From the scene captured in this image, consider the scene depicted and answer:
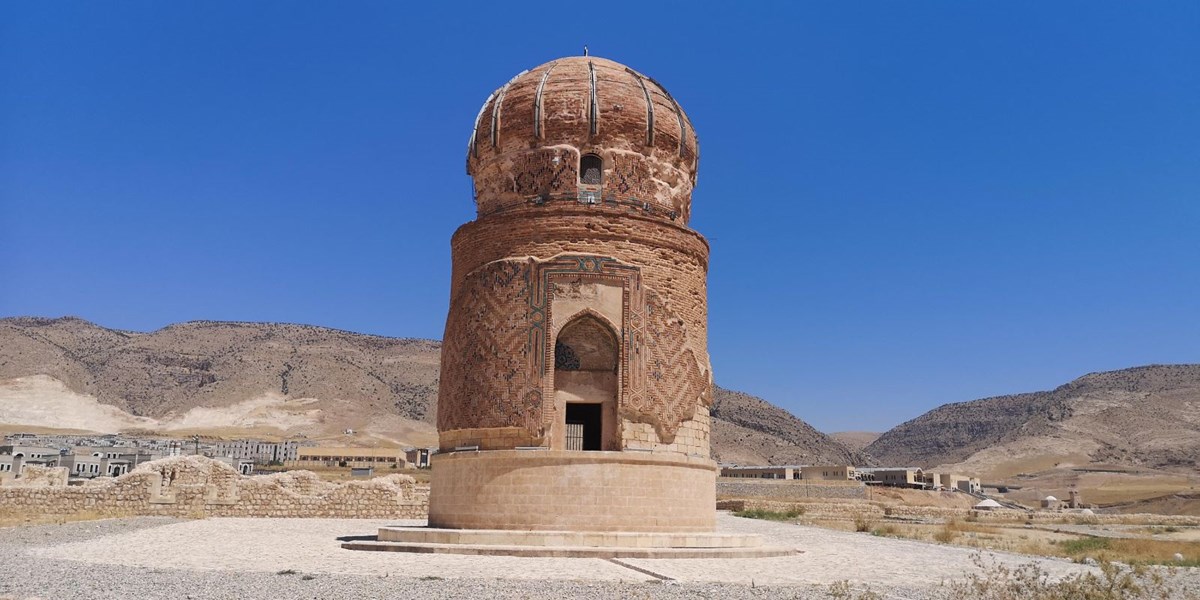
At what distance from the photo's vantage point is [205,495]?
1805 cm

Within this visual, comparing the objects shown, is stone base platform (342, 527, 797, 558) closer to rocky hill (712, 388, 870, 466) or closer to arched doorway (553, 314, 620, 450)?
arched doorway (553, 314, 620, 450)

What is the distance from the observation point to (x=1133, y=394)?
114875mm

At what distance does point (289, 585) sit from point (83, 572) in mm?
2124

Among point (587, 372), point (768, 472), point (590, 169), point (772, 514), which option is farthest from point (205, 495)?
point (768, 472)

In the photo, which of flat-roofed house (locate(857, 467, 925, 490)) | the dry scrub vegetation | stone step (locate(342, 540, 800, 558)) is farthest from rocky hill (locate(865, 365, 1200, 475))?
the dry scrub vegetation

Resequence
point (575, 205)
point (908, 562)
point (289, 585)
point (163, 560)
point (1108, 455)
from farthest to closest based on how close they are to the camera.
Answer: point (1108, 455)
point (575, 205)
point (908, 562)
point (163, 560)
point (289, 585)

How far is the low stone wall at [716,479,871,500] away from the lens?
118ft

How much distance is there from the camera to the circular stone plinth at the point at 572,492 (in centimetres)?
1102

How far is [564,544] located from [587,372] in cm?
246

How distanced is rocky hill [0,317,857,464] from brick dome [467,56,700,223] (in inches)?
2602

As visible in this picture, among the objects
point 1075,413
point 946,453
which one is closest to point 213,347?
point 946,453

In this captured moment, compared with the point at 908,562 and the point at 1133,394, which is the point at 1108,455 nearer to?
the point at 1133,394

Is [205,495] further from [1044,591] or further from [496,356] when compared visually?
[1044,591]

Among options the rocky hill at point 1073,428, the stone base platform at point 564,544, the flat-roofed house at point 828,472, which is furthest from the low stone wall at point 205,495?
the rocky hill at point 1073,428
